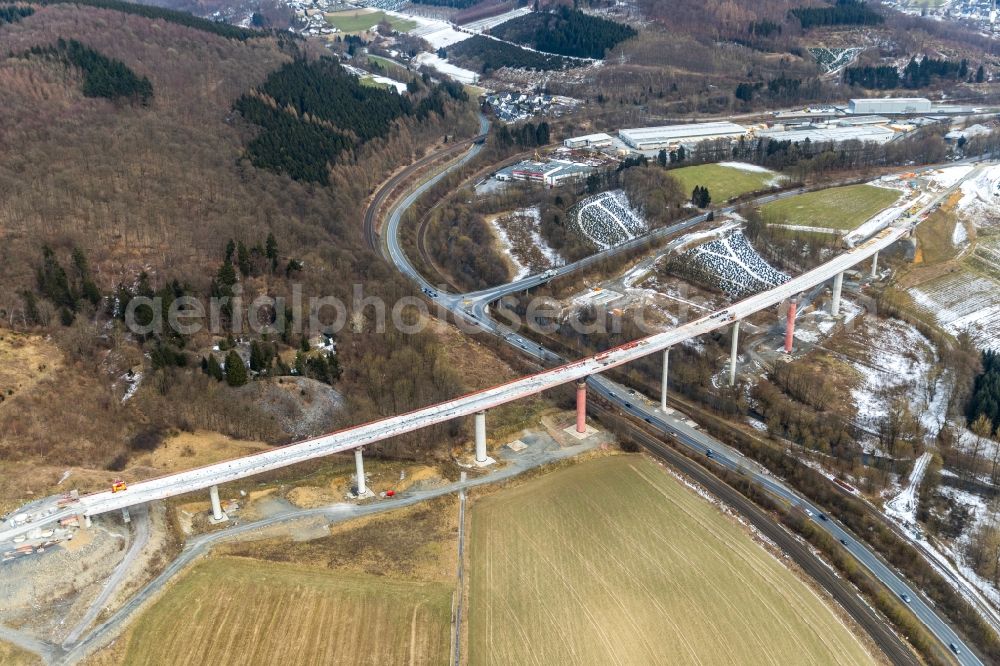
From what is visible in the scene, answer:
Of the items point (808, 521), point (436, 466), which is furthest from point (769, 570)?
point (436, 466)

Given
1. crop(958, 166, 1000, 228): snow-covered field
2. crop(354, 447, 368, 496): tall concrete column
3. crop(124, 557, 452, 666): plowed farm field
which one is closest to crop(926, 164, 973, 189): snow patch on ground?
crop(958, 166, 1000, 228): snow-covered field

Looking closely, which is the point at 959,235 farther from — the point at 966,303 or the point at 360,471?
the point at 360,471

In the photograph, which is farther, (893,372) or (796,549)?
(893,372)

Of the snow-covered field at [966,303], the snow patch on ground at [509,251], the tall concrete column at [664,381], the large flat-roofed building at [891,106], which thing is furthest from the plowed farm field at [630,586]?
the large flat-roofed building at [891,106]

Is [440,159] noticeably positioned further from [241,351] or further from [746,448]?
[746,448]

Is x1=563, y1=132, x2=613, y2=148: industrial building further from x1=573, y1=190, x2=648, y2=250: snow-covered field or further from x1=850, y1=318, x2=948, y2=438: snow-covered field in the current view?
x1=850, y1=318, x2=948, y2=438: snow-covered field

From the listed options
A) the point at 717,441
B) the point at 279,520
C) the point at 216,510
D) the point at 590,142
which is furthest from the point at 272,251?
the point at 590,142
